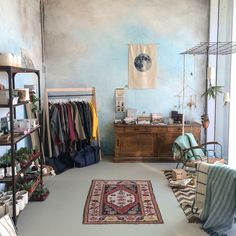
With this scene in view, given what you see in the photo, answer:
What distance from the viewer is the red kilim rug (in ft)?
12.0

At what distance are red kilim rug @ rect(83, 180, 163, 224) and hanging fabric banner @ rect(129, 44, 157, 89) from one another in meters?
2.46

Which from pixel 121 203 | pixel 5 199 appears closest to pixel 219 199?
pixel 121 203

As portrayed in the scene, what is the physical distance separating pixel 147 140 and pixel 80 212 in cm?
269

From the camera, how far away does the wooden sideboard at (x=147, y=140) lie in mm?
6172

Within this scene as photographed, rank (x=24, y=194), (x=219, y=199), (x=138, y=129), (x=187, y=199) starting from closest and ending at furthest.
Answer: (x=219, y=199)
(x=24, y=194)
(x=187, y=199)
(x=138, y=129)

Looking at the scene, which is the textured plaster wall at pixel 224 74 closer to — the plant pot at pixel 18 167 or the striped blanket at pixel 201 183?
the striped blanket at pixel 201 183

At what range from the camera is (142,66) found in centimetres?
663

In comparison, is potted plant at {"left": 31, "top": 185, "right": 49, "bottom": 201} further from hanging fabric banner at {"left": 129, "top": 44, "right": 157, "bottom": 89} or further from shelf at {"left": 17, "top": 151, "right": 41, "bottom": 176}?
hanging fabric banner at {"left": 129, "top": 44, "right": 157, "bottom": 89}

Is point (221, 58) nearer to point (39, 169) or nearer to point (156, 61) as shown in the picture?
point (156, 61)

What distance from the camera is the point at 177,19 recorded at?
21.5ft

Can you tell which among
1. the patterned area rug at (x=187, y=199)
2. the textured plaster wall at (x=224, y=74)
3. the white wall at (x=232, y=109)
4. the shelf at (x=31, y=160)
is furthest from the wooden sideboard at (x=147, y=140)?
the shelf at (x=31, y=160)

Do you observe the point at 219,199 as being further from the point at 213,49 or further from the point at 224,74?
the point at 213,49

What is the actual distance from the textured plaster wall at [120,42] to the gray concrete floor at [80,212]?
188 cm

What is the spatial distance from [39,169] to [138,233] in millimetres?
2256
